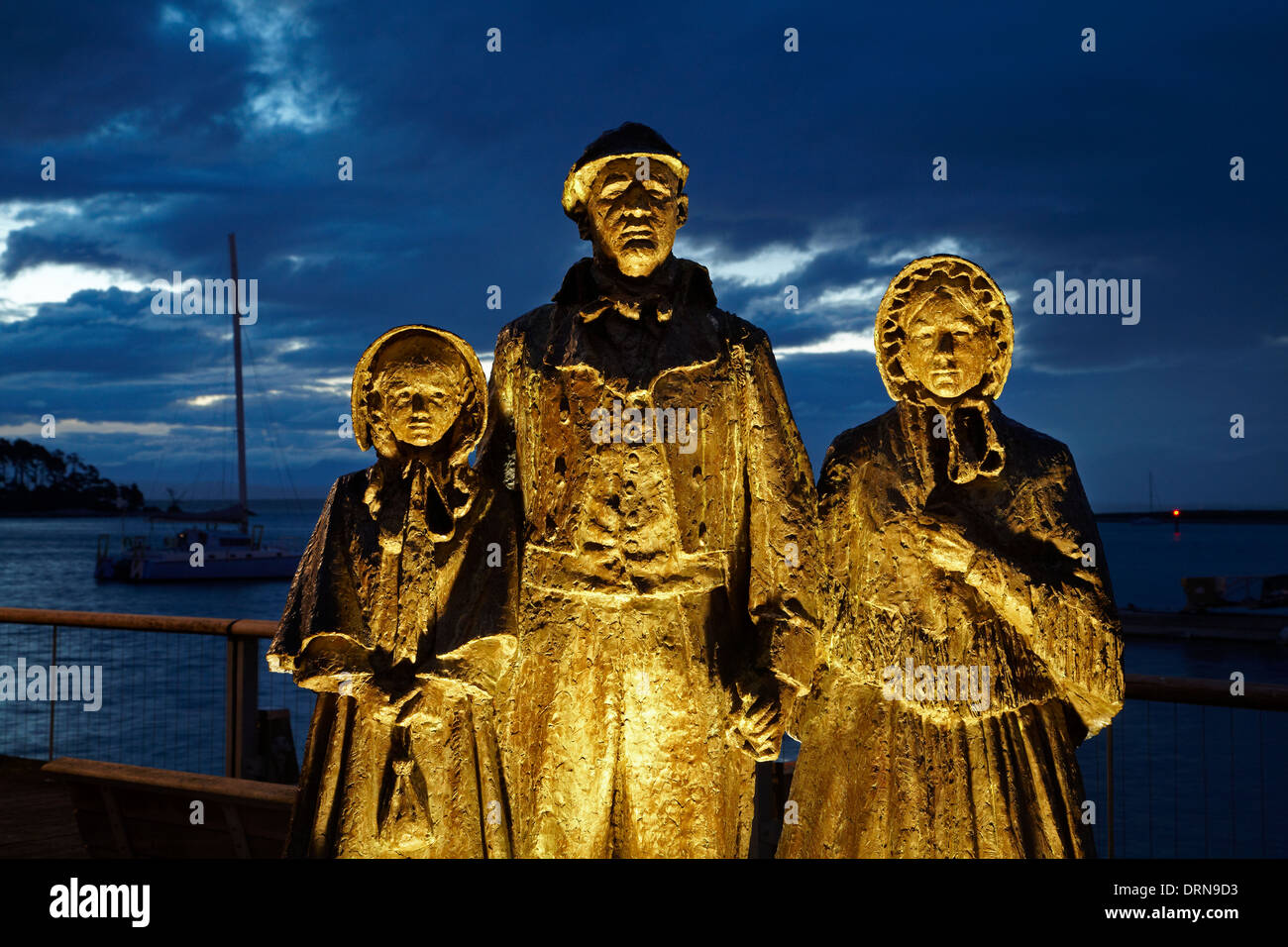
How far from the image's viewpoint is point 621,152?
3389 millimetres

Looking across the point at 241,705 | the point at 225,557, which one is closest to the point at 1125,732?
the point at 241,705

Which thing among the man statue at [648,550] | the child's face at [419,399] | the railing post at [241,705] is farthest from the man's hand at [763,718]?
the railing post at [241,705]

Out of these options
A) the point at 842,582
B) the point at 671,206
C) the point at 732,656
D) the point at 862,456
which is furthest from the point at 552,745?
the point at 671,206

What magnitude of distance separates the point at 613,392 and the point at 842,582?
0.97 meters

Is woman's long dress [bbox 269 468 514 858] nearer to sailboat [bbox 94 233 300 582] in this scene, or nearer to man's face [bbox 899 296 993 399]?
man's face [bbox 899 296 993 399]

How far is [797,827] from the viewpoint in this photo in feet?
11.6

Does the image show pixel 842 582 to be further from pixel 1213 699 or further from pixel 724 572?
pixel 1213 699

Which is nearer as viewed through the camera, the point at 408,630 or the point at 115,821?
the point at 408,630

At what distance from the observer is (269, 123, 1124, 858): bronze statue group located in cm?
327

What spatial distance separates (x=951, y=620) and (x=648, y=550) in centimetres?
98

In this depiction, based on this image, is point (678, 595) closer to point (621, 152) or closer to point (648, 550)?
point (648, 550)

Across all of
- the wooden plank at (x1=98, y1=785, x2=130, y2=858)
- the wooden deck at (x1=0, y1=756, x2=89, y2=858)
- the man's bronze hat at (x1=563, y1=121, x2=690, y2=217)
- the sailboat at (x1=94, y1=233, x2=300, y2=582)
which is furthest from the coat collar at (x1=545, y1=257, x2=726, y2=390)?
the sailboat at (x1=94, y1=233, x2=300, y2=582)

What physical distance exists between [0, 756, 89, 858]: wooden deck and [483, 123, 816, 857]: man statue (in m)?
3.91
